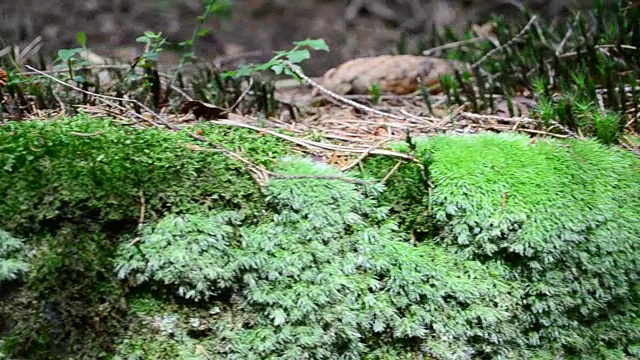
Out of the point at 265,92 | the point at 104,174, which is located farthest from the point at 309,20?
the point at 104,174

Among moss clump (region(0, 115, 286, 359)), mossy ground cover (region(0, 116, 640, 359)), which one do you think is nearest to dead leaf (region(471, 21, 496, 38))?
mossy ground cover (region(0, 116, 640, 359))

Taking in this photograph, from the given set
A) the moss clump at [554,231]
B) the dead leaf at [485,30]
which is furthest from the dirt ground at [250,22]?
the moss clump at [554,231]

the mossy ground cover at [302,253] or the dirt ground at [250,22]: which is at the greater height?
the mossy ground cover at [302,253]

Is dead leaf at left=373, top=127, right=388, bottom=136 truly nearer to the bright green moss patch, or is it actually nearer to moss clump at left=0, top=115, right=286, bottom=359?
the bright green moss patch

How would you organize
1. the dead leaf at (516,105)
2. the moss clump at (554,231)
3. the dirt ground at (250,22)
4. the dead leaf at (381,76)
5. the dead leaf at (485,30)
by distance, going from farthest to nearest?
the dirt ground at (250,22) → the dead leaf at (485,30) → the dead leaf at (381,76) → the dead leaf at (516,105) → the moss clump at (554,231)

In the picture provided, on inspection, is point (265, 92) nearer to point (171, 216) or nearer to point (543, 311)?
point (171, 216)

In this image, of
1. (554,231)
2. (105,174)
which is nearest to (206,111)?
(105,174)

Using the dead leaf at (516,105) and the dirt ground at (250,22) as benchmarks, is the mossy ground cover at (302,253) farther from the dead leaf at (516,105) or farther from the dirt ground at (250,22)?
the dirt ground at (250,22)

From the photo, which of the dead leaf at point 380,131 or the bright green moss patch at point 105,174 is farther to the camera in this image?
the dead leaf at point 380,131
